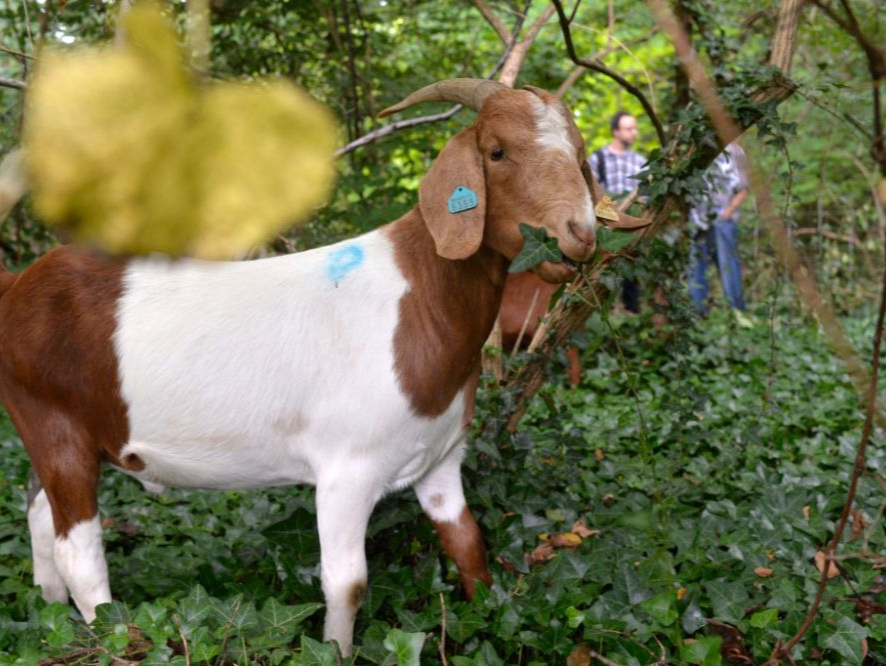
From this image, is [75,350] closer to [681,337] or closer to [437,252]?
[437,252]

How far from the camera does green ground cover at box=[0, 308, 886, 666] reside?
3004mm

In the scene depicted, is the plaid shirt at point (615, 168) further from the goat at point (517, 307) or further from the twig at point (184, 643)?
the twig at point (184, 643)

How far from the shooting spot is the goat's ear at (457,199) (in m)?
3.08

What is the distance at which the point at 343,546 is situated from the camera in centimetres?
329

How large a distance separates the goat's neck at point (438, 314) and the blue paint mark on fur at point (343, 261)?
14 centimetres

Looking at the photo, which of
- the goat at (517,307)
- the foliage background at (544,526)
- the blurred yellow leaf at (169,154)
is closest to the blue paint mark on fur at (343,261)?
the foliage background at (544,526)

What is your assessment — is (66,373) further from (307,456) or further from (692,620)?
(692,620)

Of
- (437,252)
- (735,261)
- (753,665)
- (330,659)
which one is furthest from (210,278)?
(735,261)

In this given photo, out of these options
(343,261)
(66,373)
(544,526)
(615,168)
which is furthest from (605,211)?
(615,168)

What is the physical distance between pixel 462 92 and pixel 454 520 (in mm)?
1513

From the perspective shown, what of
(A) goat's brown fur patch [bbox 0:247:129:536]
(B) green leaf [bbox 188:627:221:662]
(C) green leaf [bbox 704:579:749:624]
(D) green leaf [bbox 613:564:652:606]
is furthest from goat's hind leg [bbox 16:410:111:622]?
(C) green leaf [bbox 704:579:749:624]

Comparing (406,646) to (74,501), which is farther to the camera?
(74,501)

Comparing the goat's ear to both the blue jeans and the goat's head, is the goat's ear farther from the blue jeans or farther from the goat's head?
the blue jeans

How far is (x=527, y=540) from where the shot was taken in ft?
13.4
